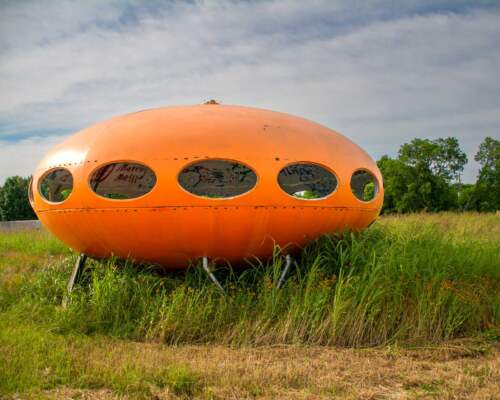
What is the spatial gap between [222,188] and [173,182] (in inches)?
194

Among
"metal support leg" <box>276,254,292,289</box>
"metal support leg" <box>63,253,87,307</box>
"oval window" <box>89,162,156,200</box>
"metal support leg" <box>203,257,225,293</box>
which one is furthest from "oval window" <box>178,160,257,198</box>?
"metal support leg" <box>203,257,225,293</box>

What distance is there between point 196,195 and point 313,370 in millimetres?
2353

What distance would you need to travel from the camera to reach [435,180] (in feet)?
132

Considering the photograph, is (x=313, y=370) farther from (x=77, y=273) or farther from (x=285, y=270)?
(x=77, y=273)

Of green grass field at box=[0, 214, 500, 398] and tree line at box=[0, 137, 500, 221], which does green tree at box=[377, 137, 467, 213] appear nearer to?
tree line at box=[0, 137, 500, 221]

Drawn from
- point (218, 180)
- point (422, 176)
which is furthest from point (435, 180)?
point (218, 180)

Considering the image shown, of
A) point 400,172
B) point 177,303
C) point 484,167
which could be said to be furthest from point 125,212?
point 484,167

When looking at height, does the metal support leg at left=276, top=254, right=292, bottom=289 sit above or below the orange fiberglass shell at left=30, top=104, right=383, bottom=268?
below

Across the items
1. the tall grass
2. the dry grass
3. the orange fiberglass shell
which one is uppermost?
the orange fiberglass shell

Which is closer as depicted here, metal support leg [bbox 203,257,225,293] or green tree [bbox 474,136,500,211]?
metal support leg [bbox 203,257,225,293]

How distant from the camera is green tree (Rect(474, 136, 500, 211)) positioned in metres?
40.5

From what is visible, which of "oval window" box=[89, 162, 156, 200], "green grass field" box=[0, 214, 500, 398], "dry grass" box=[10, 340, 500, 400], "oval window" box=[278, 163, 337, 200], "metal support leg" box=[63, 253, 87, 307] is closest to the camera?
"dry grass" box=[10, 340, 500, 400]

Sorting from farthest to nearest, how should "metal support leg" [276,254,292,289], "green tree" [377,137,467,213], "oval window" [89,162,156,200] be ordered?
"green tree" [377,137,467,213]
"oval window" [89,162,156,200]
"metal support leg" [276,254,292,289]

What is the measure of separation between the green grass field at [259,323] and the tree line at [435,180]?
111 ft
